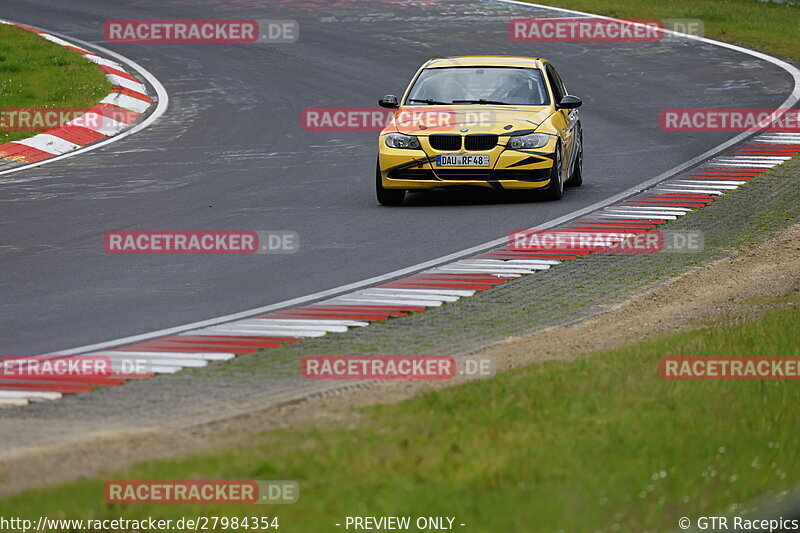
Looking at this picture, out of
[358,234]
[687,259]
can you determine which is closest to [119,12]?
[358,234]

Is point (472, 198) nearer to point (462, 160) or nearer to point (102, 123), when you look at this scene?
point (462, 160)

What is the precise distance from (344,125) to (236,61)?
743 cm

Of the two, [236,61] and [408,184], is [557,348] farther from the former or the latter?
[236,61]

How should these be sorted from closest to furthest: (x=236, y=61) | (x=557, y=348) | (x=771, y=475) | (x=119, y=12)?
(x=771, y=475)
(x=557, y=348)
(x=236, y=61)
(x=119, y=12)

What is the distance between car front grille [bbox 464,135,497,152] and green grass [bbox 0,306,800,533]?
7.84 m

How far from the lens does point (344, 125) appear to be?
2252 centimetres

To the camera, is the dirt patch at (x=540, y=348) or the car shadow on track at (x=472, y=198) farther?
the car shadow on track at (x=472, y=198)

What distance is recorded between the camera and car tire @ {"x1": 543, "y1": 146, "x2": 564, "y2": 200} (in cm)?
1606
